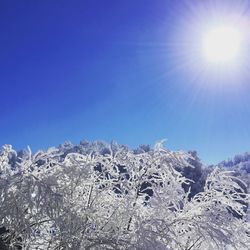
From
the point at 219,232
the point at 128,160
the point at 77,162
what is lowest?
the point at 219,232

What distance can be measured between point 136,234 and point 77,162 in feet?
3.90

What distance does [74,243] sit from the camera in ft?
14.6

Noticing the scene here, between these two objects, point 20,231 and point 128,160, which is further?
point 128,160

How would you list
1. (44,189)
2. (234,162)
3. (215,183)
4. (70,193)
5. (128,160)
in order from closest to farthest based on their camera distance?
(44,189), (70,193), (128,160), (215,183), (234,162)

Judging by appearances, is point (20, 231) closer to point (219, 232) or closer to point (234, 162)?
point (219, 232)

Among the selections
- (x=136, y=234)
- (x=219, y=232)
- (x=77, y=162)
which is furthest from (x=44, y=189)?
(x=219, y=232)

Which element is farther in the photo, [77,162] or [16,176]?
[77,162]

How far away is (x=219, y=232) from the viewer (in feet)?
14.4

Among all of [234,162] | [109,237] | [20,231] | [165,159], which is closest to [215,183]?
[165,159]

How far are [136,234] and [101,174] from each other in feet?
4.09

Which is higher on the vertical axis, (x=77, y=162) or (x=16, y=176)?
(x=77, y=162)

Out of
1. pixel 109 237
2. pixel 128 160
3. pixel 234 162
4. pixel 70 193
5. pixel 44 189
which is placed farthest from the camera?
pixel 234 162

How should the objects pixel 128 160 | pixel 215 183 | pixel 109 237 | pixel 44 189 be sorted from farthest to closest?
pixel 215 183
pixel 128 160
pixel 109 237
pixel 44 189

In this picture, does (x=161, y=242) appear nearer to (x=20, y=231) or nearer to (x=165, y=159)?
(x=165, y=159)
